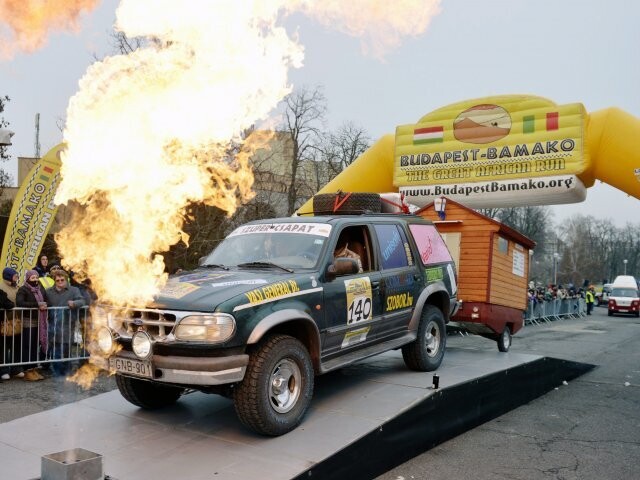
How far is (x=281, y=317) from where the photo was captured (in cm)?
454

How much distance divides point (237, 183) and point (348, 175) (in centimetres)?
745

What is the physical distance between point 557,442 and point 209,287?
175 inches

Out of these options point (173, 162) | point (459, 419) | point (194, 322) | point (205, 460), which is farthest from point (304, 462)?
point (173, 162)

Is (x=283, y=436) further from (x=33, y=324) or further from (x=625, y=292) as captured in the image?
(x=625, y=292)

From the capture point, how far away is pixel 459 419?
6195mm

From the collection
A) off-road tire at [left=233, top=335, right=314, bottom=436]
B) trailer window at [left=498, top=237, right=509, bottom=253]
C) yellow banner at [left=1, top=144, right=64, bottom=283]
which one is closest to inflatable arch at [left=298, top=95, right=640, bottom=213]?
trailer window at [left=498, top=237, right=509, bottom=253]

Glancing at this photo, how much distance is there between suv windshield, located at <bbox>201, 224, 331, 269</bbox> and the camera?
545 cm

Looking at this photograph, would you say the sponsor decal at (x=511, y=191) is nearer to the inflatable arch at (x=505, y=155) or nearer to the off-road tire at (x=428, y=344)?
the inflatable arch at (x=505, y=155)

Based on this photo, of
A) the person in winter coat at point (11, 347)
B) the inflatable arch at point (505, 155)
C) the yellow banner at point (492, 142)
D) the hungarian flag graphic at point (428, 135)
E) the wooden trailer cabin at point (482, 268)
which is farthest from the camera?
the hungarian flag graphic at point (428, 135)

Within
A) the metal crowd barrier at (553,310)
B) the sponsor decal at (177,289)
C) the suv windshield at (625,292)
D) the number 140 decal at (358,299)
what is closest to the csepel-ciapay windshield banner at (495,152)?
the number 140 decal at (358,299)

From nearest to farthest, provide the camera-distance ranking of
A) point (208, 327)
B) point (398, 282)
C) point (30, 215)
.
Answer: point (208, 327) → point (398, 282) → point (30, 215)

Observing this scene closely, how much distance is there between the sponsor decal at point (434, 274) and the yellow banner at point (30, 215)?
339 inches

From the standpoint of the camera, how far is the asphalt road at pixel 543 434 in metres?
5.27

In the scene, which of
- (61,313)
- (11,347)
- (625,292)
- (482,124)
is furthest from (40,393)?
(625,292)
